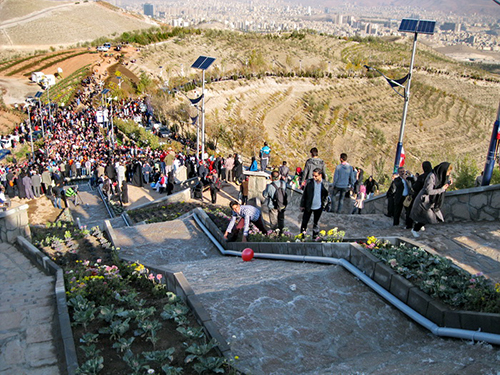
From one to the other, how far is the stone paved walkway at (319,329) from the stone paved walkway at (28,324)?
68.7 inches

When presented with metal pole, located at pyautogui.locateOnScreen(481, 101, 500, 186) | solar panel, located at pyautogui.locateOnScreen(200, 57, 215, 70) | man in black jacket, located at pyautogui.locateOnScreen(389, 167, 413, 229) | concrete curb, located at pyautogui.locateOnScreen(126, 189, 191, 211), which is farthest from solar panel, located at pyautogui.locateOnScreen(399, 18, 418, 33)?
concrete curb, located at pyautogui.locateOnScreen(126, 189, 191, 211)

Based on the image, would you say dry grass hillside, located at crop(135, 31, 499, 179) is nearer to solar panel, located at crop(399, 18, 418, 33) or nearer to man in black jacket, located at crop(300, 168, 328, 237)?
solar panel, located at crop(399, 18, 418, 33)

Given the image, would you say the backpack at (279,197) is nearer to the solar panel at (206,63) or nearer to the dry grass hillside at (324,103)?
the solar panel at (206,63)

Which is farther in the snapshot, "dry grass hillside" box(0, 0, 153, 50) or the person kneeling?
"dry grass hillside" box(0, 0, 153, 50)

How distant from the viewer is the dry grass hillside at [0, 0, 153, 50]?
308ft

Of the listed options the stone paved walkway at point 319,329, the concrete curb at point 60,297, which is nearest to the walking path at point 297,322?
the stone paved walkway at point 319,329

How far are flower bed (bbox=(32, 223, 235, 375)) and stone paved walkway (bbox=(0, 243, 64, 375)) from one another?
0.28 metres

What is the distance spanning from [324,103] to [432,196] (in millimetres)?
44371

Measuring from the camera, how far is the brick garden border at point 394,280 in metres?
4.66

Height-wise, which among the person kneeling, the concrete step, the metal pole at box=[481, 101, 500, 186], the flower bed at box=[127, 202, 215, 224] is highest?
the metal pole at box=[481, 101, 500, 186]

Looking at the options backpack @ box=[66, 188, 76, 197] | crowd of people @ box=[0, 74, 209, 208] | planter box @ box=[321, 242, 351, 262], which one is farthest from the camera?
crowd of people @ box=[0, 74, 209, 208]

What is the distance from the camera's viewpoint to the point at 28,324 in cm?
557

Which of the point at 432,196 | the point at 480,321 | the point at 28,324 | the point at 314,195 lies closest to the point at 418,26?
the point at 432,196

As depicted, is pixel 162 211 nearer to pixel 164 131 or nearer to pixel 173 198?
pixel 173 198
